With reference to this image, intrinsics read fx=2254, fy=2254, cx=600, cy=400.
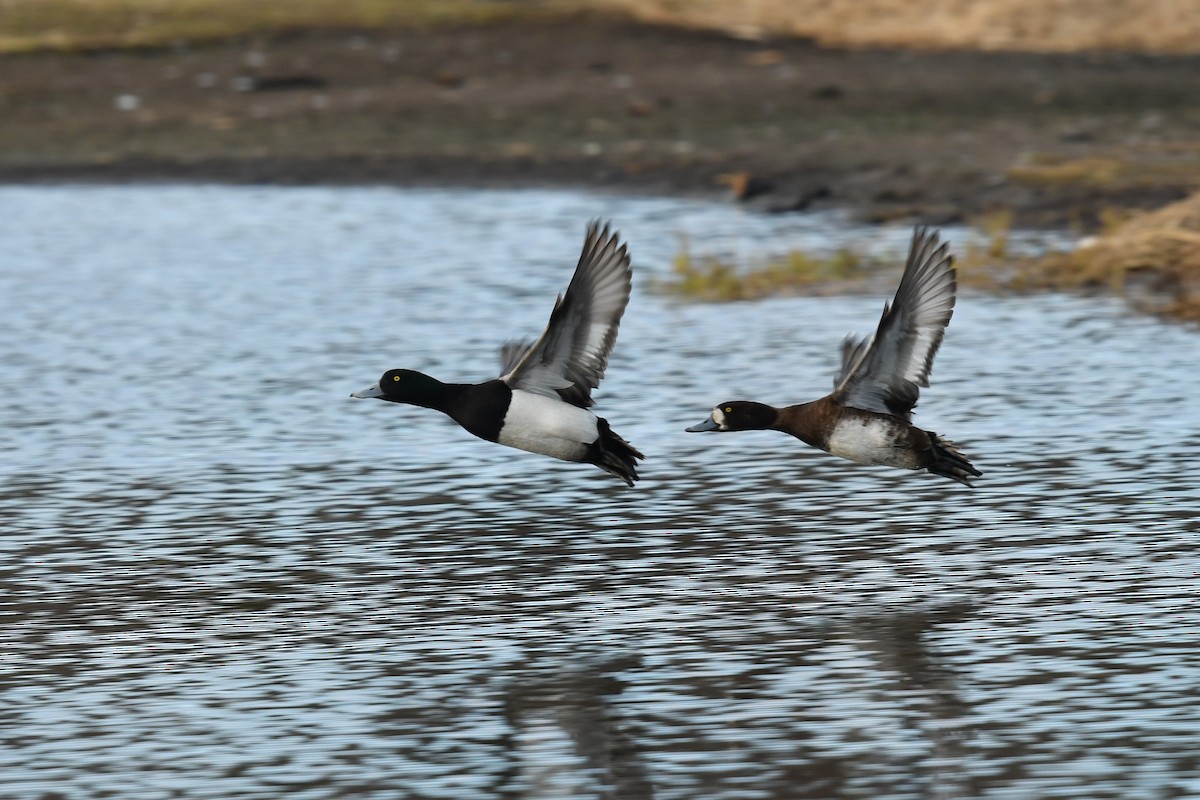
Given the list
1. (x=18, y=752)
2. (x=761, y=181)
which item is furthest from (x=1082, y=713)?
(x=761, y=181)

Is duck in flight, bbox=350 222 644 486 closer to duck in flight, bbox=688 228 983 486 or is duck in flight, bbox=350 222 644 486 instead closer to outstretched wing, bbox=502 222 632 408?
outstretched wing, bbox=502 222 632 408

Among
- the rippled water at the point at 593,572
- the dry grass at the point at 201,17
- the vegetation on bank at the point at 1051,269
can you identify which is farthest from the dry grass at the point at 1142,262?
the dry grass at the point at 201,17

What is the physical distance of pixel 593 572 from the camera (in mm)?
11141

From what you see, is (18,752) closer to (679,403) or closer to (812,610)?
(812,610)

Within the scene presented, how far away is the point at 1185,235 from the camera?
1859 cm

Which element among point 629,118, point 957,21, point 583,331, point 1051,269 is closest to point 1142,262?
point 1051,269

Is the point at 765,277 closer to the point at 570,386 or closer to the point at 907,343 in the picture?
the point at 907,343

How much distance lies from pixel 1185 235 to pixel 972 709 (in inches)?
424

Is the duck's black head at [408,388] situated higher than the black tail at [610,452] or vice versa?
the duck's black head at [408,388]

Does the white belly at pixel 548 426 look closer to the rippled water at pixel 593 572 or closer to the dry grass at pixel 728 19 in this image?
the rippled water at pixel 593 572

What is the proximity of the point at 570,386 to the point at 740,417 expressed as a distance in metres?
0.99

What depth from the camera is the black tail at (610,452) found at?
1071 centimetres

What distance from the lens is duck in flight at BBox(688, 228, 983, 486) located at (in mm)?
10727

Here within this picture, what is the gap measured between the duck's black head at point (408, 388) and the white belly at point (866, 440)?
6.37 ft
